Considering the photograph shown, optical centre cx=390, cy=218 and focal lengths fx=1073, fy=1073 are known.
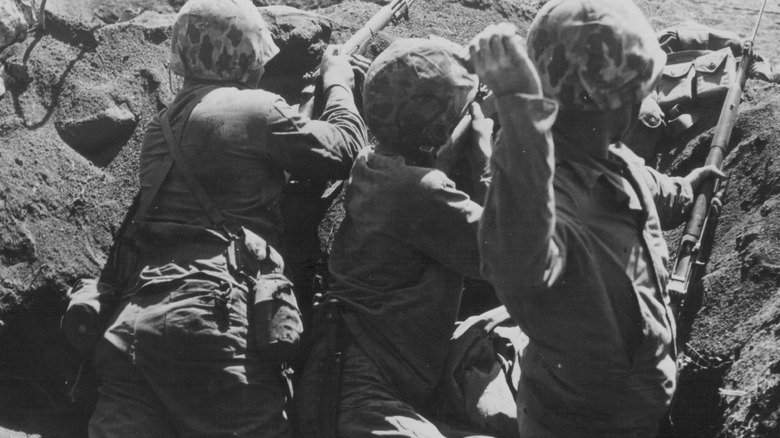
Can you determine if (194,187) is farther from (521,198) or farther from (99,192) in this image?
(521,198)

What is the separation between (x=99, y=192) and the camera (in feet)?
19.9

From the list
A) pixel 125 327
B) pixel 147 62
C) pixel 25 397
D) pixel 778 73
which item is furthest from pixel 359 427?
pixel 778 73

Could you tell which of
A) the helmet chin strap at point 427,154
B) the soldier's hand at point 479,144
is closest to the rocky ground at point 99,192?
the soldier's hand at point 479,144

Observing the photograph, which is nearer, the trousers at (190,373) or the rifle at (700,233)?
the trousers at (190,373)

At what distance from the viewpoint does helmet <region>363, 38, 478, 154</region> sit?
14.5 ft

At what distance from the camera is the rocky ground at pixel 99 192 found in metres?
4.98

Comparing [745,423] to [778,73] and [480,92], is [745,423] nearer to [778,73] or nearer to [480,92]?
[480,92]

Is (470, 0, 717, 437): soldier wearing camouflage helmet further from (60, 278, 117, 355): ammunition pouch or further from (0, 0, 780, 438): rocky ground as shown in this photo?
(60, 278, 117, 355): ammunition pouch

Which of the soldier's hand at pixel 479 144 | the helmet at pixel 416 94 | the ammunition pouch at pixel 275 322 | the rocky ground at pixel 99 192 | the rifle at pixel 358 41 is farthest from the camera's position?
the rifle at pixel 358 41

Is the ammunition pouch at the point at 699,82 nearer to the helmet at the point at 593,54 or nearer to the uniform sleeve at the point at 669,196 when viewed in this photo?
the uniform sleeve at the point at 669,196

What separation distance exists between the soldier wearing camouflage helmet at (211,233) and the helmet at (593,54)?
1.58 m

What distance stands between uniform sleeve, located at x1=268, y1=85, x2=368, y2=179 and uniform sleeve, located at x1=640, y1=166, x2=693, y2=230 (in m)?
1.40

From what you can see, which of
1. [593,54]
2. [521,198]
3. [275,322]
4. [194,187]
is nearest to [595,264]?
[521,198]

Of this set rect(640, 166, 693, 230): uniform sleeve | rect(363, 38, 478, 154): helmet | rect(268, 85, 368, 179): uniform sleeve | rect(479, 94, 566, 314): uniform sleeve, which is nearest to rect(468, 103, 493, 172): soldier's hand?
rect(363, 38, 478, 154): helmet
